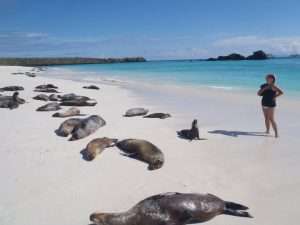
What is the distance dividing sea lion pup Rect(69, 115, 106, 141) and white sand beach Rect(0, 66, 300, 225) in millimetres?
186

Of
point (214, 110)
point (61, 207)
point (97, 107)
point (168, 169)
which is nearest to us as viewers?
point (61, 207)

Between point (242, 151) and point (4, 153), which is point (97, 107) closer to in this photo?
point (4, 153)

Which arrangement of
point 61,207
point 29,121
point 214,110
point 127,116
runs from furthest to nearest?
point 214,110 → point 127,116 → point 29,121 → point 61,207

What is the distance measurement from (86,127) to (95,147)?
5.15 feet

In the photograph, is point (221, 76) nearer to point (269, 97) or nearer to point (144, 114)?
point (144, 114)

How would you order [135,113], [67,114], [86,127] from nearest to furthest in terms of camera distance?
[86,127] < [67,114] < [135,113]

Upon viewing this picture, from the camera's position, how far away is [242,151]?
269 inches

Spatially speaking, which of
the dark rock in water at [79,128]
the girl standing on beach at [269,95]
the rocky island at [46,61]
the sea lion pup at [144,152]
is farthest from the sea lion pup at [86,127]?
the rocky island at [46,61]

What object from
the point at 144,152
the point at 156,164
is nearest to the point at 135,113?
the point at 144,152

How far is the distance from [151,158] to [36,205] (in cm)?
224

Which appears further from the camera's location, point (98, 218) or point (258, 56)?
point (258, 56)

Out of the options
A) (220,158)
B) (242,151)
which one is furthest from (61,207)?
(242,151)

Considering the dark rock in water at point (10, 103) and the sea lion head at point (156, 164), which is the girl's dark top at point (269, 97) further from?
the dark rock in water at point (10, 103)

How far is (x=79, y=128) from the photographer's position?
7.94 metres
